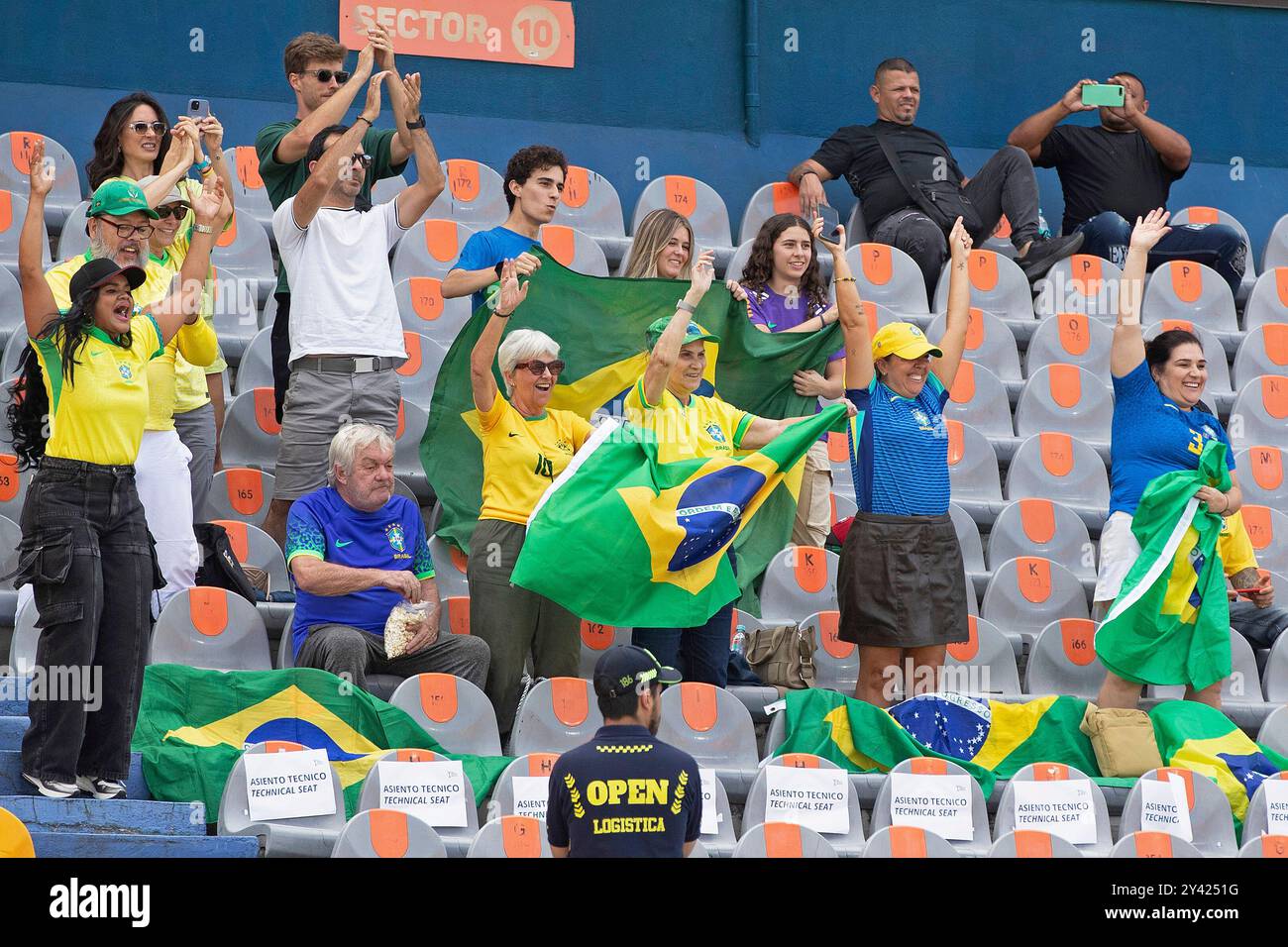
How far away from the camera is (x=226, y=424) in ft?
24.6

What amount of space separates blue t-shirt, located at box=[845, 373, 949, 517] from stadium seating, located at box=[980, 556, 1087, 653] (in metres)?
0.82

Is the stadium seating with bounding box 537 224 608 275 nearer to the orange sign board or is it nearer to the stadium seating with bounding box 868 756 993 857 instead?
the orange sign board

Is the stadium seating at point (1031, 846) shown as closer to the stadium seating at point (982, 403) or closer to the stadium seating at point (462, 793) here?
the stadium seating at point (462, 793)

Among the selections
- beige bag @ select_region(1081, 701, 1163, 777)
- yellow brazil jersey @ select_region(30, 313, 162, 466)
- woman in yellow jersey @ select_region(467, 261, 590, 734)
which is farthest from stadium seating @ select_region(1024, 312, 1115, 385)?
yellow brazil jersey @ select_region(30, 313, 162, 466)

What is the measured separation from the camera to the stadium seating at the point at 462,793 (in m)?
5.61

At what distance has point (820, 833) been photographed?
19.7 ft

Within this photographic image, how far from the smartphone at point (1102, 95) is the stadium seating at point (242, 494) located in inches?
185

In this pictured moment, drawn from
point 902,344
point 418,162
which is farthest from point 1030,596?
point 418,162

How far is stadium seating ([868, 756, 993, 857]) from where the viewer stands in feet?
19.9

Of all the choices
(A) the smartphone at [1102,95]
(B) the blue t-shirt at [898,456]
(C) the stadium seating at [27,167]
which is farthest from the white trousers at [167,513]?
(A) the smartphone at [1102,95]

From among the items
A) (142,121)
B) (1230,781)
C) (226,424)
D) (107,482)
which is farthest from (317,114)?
(1230,781)

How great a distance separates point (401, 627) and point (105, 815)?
50.6 inches

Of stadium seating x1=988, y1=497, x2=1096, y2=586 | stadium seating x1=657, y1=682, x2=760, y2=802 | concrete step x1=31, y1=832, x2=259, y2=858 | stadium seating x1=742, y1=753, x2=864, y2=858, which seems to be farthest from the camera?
stadium seating x1=988, y1=497, x2=1096, y2=586

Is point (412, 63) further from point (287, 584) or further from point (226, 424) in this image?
point (287, 584)
